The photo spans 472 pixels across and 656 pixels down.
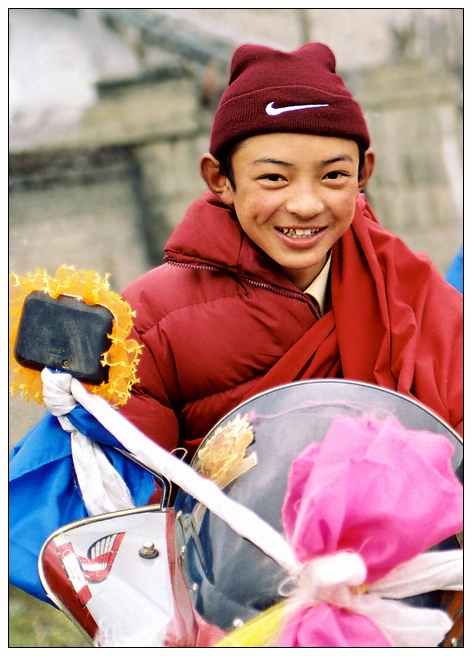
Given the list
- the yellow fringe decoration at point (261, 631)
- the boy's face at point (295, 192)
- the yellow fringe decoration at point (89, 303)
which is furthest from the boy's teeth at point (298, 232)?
the yellow fringe decoration at point (261, 631)

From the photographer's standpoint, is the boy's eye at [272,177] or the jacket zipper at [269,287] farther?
the jacket zipper at [269,287]

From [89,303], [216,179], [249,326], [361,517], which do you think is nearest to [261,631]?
[361,517]

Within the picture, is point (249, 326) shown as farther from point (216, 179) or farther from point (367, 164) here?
point (367, 164)

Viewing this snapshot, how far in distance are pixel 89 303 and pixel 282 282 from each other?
1.77ft

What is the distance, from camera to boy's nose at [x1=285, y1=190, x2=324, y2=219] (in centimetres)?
158

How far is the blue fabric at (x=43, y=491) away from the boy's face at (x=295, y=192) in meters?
0.59

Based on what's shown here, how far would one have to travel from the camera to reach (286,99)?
5.08 feet

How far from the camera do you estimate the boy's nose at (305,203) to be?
1.58 m

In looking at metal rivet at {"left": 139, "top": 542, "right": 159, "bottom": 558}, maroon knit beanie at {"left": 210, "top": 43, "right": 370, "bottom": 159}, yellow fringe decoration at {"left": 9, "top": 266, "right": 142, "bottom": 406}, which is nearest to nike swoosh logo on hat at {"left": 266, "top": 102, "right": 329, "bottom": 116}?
maroon knit beanie at {"left": 210, "top": 43, "right": 370, "bottom": 159}

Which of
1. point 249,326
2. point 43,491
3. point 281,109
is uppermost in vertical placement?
point 281,109

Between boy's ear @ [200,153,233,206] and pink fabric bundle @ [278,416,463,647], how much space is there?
0.92m

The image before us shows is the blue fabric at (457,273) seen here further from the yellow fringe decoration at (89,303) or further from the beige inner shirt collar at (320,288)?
the yellow fringe decoration at (89,303)
